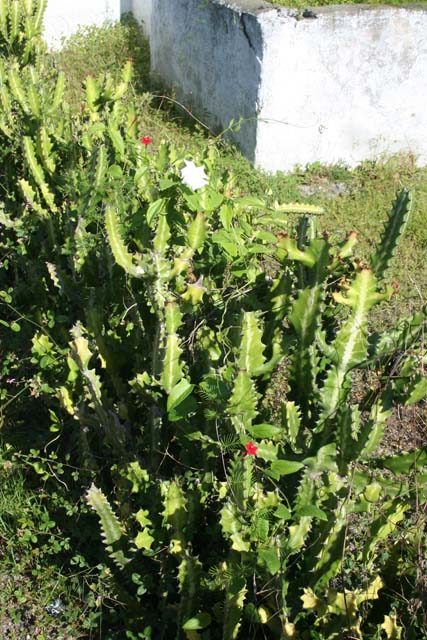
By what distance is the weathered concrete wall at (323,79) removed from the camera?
5.70 m

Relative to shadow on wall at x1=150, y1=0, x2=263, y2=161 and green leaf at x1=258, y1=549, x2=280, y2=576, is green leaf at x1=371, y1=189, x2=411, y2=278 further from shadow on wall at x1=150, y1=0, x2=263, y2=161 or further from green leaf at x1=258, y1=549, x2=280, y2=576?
shadow on wall at x1=150, y1=0, x2=263, y2=161

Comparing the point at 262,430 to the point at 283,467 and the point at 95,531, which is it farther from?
the point at 95,531

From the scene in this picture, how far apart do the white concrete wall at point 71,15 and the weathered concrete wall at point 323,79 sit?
330 cm

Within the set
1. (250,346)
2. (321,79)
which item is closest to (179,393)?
(250,346)

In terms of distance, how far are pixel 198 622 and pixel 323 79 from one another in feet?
15.1

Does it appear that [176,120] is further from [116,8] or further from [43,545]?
[43,545]

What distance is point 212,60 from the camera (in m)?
6.60

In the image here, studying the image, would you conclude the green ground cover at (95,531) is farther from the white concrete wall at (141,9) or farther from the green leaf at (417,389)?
the white concrete wall at (141,9)

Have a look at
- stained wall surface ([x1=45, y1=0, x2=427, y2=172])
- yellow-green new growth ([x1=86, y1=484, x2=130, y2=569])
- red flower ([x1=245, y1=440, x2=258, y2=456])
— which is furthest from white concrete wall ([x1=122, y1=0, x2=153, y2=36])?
red flower ([x1=245, y1=440, x2=258, y2=456])

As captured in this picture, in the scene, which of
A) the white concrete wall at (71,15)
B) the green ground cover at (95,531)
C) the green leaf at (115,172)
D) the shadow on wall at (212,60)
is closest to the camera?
the green ground cover at (95,531)

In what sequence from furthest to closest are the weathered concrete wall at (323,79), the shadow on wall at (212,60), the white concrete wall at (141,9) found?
the white concrete wall at (141,9), the shadow on wall at (212,60), the weathered concrete wall at (323,79)

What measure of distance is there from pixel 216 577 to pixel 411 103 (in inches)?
191

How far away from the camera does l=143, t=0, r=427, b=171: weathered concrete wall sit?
570 cm

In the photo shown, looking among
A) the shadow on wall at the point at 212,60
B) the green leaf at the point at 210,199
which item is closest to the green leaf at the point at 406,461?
the green leaf at the point at 210,199
